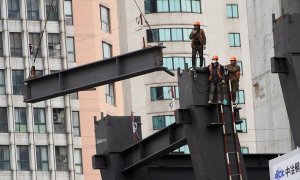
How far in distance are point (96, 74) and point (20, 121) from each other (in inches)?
1902

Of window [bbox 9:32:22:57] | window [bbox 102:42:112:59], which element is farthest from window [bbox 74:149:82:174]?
window [bbox 9:32:22:57]

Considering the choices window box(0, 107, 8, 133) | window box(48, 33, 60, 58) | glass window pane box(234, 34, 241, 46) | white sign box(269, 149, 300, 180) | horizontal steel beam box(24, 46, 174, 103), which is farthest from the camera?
glass window pane box(234, 34, 241, 46)

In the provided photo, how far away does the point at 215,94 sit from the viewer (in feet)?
146

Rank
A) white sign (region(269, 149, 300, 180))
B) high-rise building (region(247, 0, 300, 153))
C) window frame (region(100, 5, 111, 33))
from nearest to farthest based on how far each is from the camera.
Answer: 1. white sign (region(269, 149, 300, 180))
2. high-rise building (region(247, 0, 300, 153))
3. window frame (region(100, 5, 111, 33))

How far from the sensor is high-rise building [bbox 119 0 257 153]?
109 metres

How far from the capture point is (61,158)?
99.4 metres

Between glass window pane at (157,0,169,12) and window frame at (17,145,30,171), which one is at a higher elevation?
glass window pane at (157,0,169,12)

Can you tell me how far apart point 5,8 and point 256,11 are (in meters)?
44.6

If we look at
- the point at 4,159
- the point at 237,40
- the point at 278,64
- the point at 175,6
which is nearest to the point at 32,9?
the point at 4,159

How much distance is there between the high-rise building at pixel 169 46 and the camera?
109312 mm

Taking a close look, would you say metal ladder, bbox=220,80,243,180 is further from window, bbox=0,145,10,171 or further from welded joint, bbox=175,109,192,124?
window, bbox=0,145,10,171

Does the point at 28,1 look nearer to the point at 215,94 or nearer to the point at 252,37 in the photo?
the point at 252,37

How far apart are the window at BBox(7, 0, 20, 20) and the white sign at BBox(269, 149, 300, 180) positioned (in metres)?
65.0

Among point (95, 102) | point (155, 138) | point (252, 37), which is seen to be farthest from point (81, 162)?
point (155, 138)
